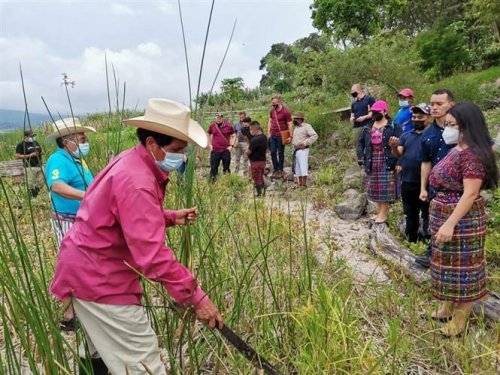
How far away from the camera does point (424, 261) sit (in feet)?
10.9

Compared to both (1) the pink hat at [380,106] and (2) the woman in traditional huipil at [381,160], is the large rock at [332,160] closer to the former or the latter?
(2) the woman in traditional huipil at [381,160]

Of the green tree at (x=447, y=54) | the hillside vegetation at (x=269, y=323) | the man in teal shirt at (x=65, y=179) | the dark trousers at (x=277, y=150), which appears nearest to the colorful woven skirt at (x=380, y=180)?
the hillside vegetation at (x=269, y=323)

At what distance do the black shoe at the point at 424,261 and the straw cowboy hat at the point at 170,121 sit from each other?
2449mm

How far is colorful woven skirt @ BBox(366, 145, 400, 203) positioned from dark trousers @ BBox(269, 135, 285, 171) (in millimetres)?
2952

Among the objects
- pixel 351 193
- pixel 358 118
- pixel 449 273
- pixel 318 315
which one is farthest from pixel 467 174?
pixel 358 118

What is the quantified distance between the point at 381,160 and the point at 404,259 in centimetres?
137

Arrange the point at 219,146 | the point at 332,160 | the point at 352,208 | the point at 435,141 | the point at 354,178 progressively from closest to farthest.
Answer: the point at 435,141
the point at 352,208
the point at 354,178
the point at 219,146
the point at 332,160

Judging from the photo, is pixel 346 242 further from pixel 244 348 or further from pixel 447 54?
pixel 447 54

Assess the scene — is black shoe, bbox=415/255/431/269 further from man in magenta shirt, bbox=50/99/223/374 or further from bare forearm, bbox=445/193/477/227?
man in magenta shirt, bbox=50/99/223/374

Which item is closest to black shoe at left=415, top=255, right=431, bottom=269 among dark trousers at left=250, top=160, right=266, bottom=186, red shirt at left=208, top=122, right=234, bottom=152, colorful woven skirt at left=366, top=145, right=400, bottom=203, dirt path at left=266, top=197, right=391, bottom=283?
dirt path at left=266, top=197, right=391, bottom=283

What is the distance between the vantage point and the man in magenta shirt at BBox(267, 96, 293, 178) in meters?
6.72

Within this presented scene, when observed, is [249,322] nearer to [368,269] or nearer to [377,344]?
[377,344]

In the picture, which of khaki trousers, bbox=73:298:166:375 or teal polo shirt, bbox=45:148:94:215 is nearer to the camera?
khaki trousers, bbox=73:298:166:375

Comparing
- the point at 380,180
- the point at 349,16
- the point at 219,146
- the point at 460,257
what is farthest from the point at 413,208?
the point at 349,16
